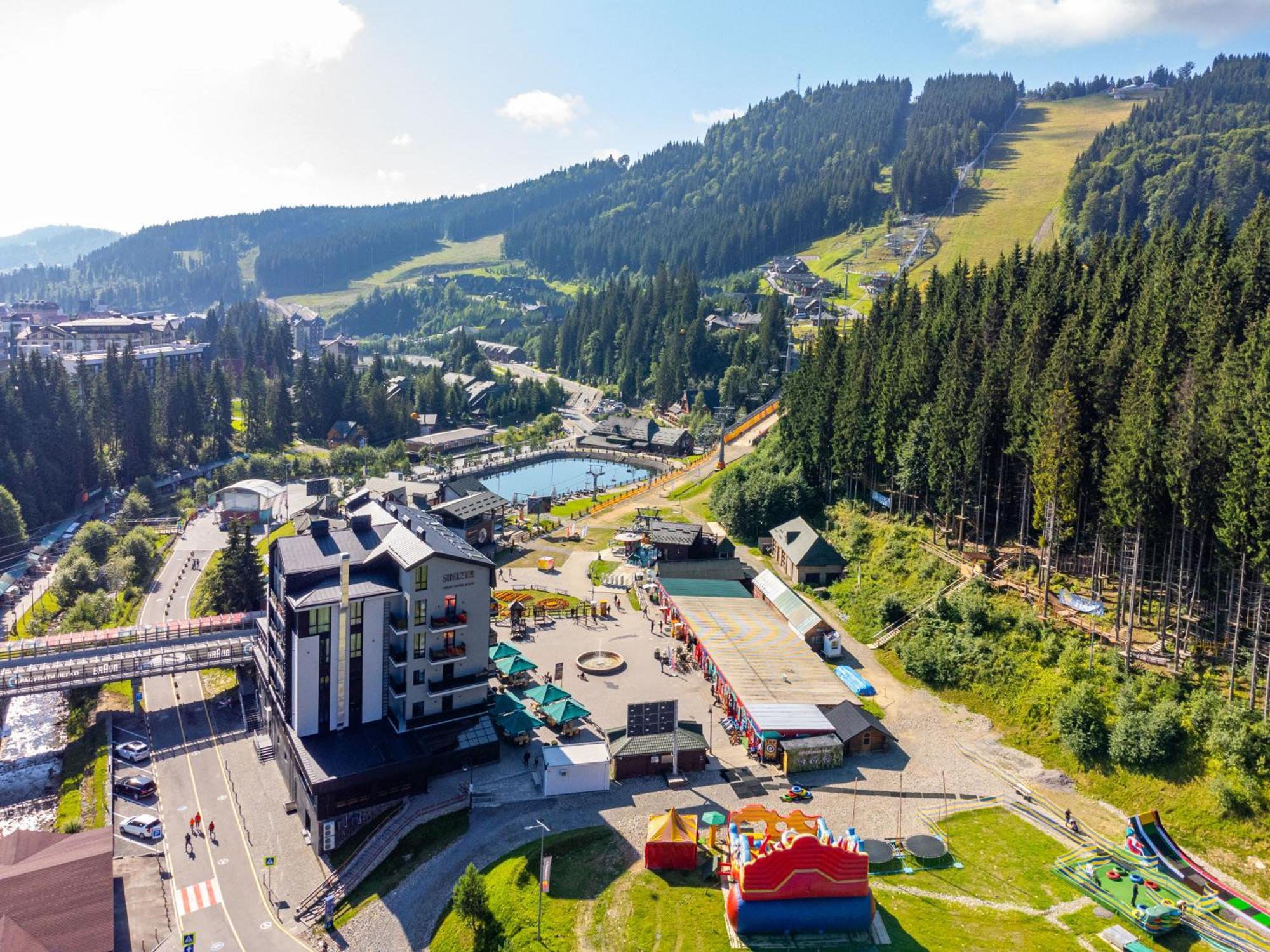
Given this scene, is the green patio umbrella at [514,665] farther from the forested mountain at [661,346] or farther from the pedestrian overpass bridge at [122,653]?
the forested mountain at [661,346]

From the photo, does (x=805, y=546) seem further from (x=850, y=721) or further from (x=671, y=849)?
(x=671, y=849)

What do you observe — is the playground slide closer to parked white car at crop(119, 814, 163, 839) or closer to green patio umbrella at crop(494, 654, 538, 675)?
green patio umbrella at crop(494, 654, 538, 675)

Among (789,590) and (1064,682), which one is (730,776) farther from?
(789,590)

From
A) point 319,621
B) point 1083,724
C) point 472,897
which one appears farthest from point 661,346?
point 472,897

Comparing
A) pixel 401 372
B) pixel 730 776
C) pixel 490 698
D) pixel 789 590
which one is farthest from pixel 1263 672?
pixel 401 372

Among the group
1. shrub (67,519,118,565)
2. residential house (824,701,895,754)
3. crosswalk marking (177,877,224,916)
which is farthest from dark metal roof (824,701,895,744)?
shrub (67,519,118,565)
